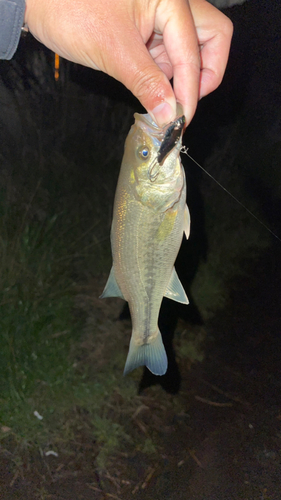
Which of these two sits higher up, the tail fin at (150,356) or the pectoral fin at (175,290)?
the pectoral fin at (175,290)

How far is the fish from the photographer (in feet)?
3.75

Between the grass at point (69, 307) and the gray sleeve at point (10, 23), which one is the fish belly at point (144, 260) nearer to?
the gray sleeve at point (10, 23)

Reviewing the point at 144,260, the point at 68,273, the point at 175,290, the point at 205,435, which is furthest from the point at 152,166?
the point at 205,435

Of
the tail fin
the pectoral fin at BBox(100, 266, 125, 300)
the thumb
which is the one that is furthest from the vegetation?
the thumb

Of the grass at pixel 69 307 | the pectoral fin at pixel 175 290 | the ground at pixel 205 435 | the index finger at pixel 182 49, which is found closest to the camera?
the index finger at pixel 182 49

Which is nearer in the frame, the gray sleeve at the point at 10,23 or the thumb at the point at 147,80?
the thumb at the point at 147,80

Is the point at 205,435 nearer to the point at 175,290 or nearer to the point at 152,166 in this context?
the point at 175,290

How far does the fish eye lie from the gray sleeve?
727 millimetres

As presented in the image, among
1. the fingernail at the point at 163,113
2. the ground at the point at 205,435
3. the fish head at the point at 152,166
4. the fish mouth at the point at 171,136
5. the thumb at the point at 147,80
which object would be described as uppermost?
the thumb at the point at 147,80

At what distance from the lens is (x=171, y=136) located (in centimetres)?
104

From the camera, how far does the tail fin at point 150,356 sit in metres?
1.42

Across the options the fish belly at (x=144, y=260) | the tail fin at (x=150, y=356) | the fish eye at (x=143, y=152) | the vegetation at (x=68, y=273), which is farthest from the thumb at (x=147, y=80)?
the vegetation at (x=68, y=273)

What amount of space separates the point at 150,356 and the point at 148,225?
633 mm

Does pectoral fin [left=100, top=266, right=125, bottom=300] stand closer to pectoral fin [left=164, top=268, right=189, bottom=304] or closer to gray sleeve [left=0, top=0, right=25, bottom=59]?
pectoral fin [left=164, top=268, right=189, bottom=304]
